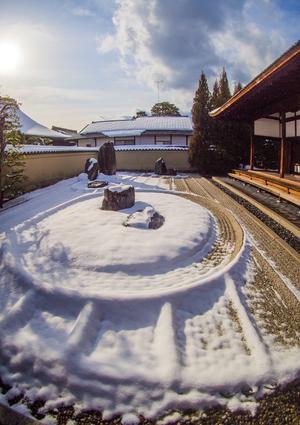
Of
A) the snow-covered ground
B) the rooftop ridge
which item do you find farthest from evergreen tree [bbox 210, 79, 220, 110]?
the snow-covered ground

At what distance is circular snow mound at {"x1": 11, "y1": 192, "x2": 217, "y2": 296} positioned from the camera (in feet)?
13.9

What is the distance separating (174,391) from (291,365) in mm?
1137

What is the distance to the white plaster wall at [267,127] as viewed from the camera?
12.6 m

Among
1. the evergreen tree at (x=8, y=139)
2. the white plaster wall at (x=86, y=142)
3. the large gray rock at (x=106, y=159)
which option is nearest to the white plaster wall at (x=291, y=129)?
the large gray rock at (x=106, y=159)

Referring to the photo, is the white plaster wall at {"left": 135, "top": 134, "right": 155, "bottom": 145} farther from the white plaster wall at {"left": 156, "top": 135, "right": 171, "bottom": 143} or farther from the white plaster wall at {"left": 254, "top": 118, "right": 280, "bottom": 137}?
the white plaster wall at {"left": 254, "top": 118, "right": 280, "bottom": 137}

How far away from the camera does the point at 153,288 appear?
399 cm

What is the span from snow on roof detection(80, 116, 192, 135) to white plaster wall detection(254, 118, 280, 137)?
480 inches

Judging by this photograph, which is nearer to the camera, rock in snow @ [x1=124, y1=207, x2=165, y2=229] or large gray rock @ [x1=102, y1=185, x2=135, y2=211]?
rock in snow @ [x1=124, y1=207, x2=165, y2=229]

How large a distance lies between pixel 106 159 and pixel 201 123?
7352mm

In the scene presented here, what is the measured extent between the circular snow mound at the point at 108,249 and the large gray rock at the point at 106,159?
27.7ft

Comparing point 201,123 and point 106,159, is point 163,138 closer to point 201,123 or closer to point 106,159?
point 201,123

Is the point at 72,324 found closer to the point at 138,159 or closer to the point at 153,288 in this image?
the point at 153,288

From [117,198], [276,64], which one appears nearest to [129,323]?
[117,198]

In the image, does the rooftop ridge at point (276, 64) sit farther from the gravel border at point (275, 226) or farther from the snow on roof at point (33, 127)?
the snow on roof at point (33, 127)
